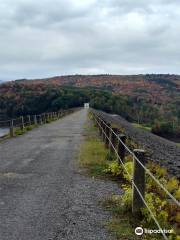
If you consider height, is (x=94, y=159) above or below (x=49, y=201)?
below

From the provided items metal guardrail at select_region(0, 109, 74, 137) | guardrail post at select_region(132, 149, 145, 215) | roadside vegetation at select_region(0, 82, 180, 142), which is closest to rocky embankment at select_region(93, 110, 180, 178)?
metal guardrail at select_region(0, 109, 74, 137)

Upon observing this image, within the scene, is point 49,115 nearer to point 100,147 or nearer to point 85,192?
point 100,147

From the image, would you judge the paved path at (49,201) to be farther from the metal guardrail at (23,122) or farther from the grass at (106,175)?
the metal guardrail at (23,122)

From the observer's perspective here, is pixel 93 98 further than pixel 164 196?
Yes

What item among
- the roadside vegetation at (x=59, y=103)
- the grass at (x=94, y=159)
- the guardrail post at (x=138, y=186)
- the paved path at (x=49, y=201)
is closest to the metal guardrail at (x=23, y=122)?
the grass at (x=94, y=159)

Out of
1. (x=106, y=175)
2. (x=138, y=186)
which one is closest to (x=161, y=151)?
(x=106, y=175)

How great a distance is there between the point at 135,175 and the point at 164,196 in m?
1.75

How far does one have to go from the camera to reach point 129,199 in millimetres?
8828

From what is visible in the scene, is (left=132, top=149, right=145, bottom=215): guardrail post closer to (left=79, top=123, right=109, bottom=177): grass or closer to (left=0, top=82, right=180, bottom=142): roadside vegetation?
(left=79, top=123, right=109, bottom=177): grass

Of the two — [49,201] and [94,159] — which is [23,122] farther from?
[49,201]

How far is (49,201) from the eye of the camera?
377 inches

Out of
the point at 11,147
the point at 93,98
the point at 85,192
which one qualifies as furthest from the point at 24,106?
the point at 85,192

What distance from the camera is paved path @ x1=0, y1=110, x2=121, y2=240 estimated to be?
7.50 metres

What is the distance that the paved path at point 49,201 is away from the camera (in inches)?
295
